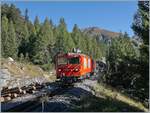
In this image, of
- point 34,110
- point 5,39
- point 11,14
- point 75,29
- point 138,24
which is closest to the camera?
point 34,110

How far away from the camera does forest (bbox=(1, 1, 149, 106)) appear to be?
84.5 ft

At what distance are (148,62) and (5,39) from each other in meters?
63.9

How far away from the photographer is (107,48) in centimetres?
11775

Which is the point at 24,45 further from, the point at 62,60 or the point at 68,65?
the point at 68,65

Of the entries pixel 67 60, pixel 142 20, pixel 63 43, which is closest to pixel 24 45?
pixel 63 43

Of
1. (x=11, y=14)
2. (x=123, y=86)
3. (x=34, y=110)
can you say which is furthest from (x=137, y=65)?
(x=11, y=14)

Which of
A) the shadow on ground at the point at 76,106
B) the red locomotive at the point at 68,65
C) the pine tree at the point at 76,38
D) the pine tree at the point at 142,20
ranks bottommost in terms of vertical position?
the shadow on ground at the point at 76,106

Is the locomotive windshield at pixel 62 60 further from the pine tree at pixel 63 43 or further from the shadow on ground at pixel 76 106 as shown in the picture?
the pine tree at pixel 63 43

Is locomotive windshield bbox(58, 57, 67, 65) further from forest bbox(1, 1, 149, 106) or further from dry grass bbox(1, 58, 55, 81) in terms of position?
dry grass bbox(1, 58, 55, 81)

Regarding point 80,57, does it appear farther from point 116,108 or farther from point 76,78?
point 116,108

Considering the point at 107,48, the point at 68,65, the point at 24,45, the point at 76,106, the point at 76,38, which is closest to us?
the point at 76,106

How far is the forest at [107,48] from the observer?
84.5 feet

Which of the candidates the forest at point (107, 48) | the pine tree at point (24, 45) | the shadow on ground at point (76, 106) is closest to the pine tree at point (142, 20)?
the forest at point (107, 48)

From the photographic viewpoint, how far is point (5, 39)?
279ft
